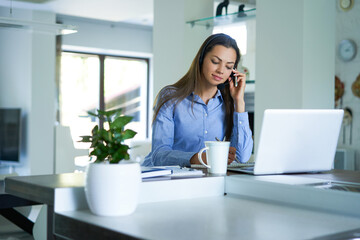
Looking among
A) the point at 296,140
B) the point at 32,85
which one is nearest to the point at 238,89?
the point at 296,140

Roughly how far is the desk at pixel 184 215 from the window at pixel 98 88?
684 centimetres

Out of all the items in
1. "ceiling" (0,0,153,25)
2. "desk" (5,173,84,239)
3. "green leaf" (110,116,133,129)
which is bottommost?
"desk" (5,173,84,239)

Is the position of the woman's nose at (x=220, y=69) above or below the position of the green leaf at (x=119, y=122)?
above

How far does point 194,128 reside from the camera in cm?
261

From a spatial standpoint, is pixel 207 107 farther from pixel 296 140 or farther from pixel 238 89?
pixel 296 140

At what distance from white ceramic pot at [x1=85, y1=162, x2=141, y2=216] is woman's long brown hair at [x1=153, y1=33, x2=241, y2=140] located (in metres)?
1.22

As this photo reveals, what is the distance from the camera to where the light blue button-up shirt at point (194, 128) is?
253 centimetres

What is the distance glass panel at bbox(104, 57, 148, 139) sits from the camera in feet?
32.1

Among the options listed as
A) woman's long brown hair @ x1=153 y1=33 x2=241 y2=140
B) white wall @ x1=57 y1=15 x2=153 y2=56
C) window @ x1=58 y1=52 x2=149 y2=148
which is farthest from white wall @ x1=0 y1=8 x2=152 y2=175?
woman's long brown hair @ x1=153 y1=33 x2=241 y2=140

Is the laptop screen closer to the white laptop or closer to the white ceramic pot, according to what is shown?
the white laptop

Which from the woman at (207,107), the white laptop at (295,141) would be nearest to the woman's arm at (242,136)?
the woman at (207,107)

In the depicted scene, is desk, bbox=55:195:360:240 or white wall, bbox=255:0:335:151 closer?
desk, bbox=55:195:360:240

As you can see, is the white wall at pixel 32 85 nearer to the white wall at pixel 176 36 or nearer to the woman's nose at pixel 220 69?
the white wall at pixel 176 36

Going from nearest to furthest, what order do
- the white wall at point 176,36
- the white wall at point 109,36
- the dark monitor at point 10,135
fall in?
the white wall at point 176,36 < the dark monitor at point 10,135 < the white wall at point 109,36
